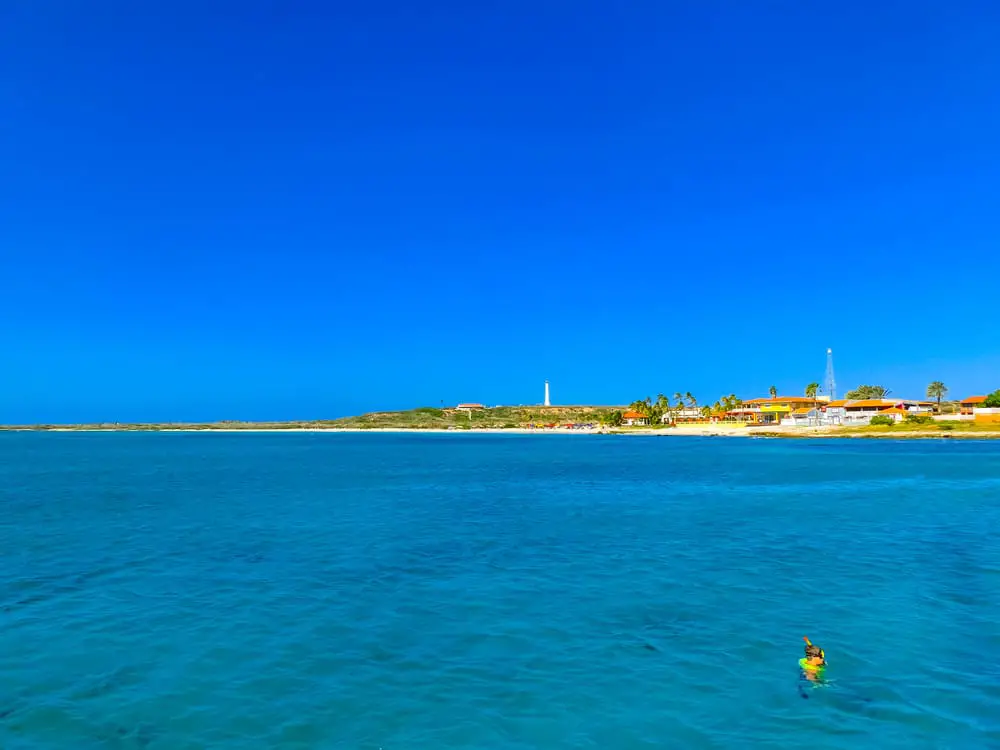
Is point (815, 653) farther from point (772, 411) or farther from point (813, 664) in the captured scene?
point (772, 411)

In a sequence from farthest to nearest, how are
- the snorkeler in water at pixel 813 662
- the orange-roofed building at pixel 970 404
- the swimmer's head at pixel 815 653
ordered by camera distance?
the orange-roofed building at pixel 970 404, the swimmer's head at pixel 815 653, the snorkeler in water at pixel 813 662

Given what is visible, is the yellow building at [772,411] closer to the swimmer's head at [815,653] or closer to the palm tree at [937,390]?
the palm tree at [937,390]

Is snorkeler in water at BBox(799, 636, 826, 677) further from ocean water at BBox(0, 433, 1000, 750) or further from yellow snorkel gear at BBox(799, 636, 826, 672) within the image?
ocean water at BBox(0, 433, 1000, 750)

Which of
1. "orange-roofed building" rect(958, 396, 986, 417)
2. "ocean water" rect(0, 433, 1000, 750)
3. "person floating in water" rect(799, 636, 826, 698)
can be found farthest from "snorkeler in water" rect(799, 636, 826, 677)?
"orange-roofed building" rect(958, 396, 986, 417)

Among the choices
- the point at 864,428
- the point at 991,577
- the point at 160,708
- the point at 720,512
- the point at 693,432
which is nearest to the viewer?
Answer: the point at 160,708

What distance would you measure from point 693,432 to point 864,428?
2087 inches

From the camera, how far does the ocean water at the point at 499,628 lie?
11.3 metres

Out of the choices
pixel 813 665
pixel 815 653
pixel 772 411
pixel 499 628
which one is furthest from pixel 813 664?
pixel 772 411

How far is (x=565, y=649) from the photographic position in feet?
48.1

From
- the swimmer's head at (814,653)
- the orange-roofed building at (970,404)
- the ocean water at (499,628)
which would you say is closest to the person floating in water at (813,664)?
the swimmer's head at (814,653)

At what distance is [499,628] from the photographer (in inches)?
636

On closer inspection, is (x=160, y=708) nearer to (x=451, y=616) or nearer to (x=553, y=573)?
(x=451, y=616)

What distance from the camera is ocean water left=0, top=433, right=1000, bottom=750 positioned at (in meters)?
11.3

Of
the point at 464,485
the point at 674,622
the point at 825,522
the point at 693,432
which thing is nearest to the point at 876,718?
the point at 674,622
